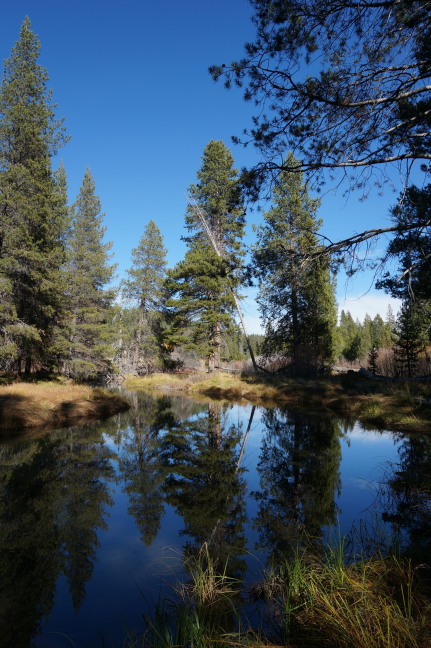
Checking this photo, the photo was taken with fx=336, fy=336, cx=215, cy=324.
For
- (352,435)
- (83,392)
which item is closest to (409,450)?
(352,435)

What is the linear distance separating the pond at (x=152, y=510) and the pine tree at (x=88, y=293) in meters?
13.6

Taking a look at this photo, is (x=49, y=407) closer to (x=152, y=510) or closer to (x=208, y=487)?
(x=208, y=487)

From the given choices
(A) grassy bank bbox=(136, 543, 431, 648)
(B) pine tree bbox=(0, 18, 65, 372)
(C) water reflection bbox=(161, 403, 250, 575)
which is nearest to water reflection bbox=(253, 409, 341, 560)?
(C) water reflection bbox=(161, 403, 250, 575)

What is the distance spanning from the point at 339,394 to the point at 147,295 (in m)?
27.5

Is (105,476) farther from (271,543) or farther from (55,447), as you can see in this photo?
(271,543)

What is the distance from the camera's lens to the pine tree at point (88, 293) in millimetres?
23375

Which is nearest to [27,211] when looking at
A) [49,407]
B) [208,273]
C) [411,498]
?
[49,407]

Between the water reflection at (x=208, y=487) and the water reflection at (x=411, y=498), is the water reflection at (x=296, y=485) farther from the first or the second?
the water reflection at (x=411, y=498)

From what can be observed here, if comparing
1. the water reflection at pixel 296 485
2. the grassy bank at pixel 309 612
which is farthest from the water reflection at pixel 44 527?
the water reflection at pixel 296 485

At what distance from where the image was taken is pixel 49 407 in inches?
522

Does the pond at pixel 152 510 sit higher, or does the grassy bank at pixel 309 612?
the grassy bank at pixel 309 612

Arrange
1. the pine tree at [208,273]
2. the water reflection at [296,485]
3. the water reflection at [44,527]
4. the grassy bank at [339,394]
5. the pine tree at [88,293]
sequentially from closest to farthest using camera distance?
the water reflection at [44,527], the water reflection at [296,485], the grassy bank at [339,394], the pine tree at [88,293], the pine tree at [208,273]

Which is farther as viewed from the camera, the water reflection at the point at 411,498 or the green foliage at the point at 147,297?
the green foliage at the point at 147,297

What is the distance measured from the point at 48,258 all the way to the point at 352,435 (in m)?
15.9
